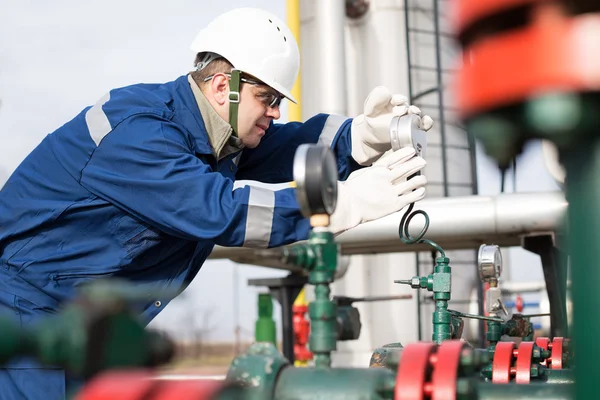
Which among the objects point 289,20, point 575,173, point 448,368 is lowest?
point 448,368

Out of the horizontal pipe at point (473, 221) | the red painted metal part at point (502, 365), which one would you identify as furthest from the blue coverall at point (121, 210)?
the horizontal pipe at point (473, 221)

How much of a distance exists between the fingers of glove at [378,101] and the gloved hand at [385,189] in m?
0.42

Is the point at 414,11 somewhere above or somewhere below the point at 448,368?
above

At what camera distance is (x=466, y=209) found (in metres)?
5.08

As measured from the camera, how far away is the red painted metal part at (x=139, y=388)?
0.58 metres

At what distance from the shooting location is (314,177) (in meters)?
0.80

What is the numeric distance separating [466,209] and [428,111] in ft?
8.64

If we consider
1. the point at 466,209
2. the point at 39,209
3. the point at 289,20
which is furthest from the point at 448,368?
the point at 289,20

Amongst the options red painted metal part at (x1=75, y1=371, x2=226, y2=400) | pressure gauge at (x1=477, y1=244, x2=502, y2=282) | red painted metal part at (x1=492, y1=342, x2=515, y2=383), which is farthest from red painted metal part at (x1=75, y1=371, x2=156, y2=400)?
pressure gauge at (x1=477, y1=244, x2=502, y2=282)

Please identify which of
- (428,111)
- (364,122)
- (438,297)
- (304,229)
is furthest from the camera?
(428,111)

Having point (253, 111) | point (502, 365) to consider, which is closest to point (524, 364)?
point (502, 365)

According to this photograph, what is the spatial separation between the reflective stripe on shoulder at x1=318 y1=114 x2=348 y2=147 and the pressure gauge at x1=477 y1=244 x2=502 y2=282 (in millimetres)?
620

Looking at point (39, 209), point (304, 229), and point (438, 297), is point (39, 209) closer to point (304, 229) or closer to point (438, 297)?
point (304, 229)

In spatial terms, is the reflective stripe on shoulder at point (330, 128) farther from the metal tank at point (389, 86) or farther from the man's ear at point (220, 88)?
the metal tank at point (389, 86)
